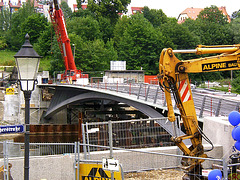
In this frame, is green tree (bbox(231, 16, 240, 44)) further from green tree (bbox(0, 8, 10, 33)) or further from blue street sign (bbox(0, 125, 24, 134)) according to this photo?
blue street sign (bbox(0, 125, 24, 134))

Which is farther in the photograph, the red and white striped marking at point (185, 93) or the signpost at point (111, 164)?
the red and white striped marking at point (185, 93)

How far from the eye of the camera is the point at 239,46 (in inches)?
405

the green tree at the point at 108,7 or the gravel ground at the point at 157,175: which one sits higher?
the green tree at the point at 108,7

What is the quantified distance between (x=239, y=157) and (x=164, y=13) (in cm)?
9289

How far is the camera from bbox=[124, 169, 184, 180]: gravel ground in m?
10.4

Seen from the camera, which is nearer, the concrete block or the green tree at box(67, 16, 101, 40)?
the concrete block

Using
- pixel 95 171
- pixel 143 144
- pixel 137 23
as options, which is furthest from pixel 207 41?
pixel 95 171

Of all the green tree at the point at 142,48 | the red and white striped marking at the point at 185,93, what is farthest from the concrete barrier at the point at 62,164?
the green tree at the point at 142,48

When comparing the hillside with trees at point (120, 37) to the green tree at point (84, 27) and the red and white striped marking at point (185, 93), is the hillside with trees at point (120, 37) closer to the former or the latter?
the green tree at point (84, 27)

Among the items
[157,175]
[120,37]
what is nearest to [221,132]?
[157,175]

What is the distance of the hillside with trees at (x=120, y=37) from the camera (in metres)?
61.7

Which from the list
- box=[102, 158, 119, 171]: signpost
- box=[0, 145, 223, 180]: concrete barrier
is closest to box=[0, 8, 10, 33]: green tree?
box=[0, 145, 223, 180]: concrete barrier

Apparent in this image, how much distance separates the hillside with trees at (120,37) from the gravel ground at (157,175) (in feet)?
136

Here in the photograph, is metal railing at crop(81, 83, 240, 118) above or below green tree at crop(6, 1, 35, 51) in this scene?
below
